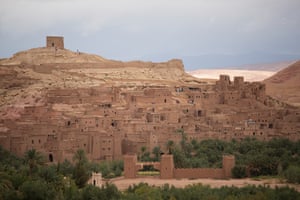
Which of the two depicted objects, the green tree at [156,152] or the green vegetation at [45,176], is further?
the green tree at [156,152]

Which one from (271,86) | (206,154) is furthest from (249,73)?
(206,154)

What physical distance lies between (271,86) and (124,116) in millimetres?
32370

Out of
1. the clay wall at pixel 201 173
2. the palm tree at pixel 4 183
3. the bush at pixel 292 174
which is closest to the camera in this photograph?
the palm tree at pixel 4 183

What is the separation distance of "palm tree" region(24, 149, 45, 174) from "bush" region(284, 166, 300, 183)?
10.6 meters

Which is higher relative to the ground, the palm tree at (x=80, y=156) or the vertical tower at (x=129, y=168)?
the palm tree at (x=80, y=156)

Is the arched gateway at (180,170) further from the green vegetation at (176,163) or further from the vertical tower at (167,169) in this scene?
the green vegetation at (176,163)

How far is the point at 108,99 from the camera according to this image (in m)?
55.5

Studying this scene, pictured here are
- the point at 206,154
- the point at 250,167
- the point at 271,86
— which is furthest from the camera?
the point at 271,86

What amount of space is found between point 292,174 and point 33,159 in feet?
37.0

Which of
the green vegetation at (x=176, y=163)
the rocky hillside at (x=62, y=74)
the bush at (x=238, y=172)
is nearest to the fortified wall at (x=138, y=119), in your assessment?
the green vegetation at (x=176, y=163)

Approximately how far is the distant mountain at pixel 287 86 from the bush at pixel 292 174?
2730cm

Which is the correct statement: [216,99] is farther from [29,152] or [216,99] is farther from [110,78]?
[29,152]

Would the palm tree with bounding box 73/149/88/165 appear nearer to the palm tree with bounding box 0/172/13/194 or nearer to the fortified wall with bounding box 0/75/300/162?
the fortified wall with bounding box 0/75/300/162

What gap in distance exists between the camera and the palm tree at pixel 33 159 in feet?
131
